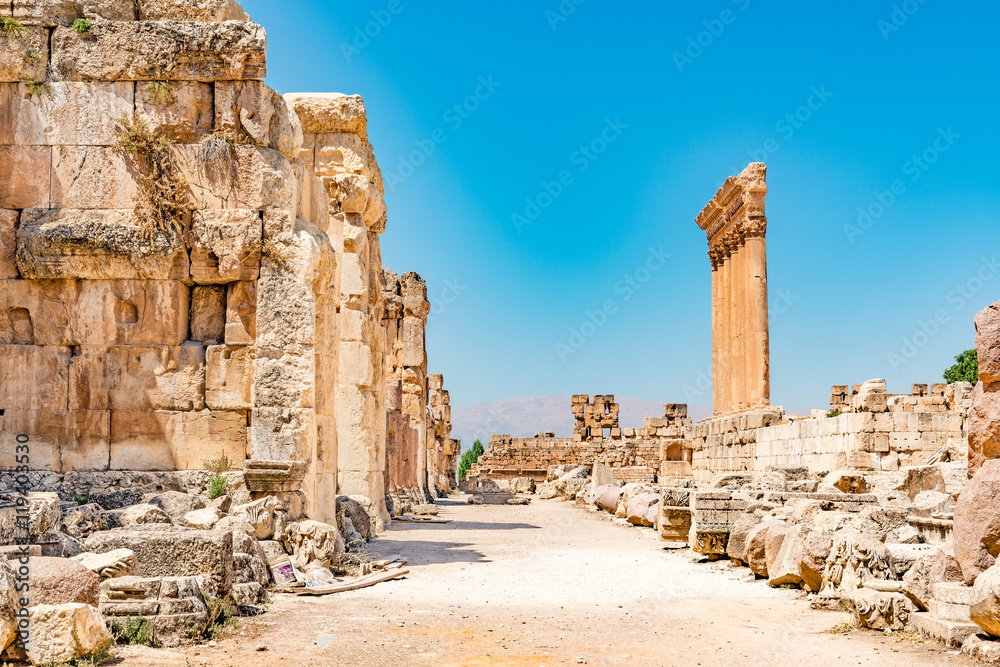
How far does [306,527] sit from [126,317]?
106 inches

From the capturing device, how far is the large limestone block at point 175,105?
338 inches

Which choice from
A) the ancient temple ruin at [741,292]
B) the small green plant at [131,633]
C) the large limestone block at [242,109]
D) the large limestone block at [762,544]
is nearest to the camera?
the small green plant at [131,633]

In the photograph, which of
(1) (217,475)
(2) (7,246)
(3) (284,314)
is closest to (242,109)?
(3) (284,314)

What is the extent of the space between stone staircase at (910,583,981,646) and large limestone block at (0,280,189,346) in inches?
258

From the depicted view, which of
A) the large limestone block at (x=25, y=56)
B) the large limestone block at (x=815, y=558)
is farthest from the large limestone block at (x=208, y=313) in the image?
the large limestone block at (x=815, y=558)

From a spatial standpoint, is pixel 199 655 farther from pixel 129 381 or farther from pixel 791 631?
pixel 129 381

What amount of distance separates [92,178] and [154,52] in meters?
1.33

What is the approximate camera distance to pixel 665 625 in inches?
234

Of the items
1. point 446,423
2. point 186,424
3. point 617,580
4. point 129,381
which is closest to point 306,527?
point 186,424

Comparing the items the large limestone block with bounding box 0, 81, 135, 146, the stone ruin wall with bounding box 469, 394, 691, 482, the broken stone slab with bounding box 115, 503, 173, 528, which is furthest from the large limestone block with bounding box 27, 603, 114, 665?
the stone ruin wall with bounding box 469, 394, 691, 482

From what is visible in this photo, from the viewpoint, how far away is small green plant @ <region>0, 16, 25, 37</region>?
8469 millimetres

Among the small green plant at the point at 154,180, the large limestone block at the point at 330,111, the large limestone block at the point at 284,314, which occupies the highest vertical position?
the large limestone block at the point at 330,111

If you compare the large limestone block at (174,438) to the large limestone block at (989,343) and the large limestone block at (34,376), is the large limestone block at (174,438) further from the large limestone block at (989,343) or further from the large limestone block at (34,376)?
the large limestone block at (989,343)

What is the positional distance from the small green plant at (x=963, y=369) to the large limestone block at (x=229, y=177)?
1636 inches
